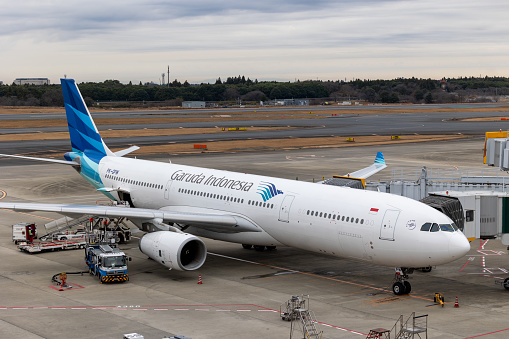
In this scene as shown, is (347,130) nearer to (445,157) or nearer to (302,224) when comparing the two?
(445,157)

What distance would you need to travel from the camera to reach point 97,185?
47875mm

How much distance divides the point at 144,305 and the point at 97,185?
20378 mm

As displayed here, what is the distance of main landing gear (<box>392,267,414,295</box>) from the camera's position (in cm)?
3012

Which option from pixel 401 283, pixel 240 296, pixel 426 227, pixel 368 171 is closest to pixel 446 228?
pixel 426 227

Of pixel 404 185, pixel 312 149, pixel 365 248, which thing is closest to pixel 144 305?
pixel 365 248

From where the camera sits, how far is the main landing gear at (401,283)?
30125 millimetres

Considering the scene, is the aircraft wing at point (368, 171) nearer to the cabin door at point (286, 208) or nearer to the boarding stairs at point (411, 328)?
the cabin door at point (286, 208)

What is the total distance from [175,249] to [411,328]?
506 inches

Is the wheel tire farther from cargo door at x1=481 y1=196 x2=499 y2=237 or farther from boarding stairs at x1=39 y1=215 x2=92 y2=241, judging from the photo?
boarding stairs at x1=39 y1=215 x2=92 y2=241

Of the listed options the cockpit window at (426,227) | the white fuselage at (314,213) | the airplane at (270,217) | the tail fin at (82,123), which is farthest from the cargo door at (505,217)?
the tail fin at (82,123)

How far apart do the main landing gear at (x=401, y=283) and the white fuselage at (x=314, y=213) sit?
643 millimetres

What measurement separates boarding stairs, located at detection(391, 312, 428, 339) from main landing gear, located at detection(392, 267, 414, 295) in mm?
3355

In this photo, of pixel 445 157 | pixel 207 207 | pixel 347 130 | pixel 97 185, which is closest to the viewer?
pixel 207 207

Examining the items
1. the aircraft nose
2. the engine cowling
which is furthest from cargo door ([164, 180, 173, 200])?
the aircraft nose
